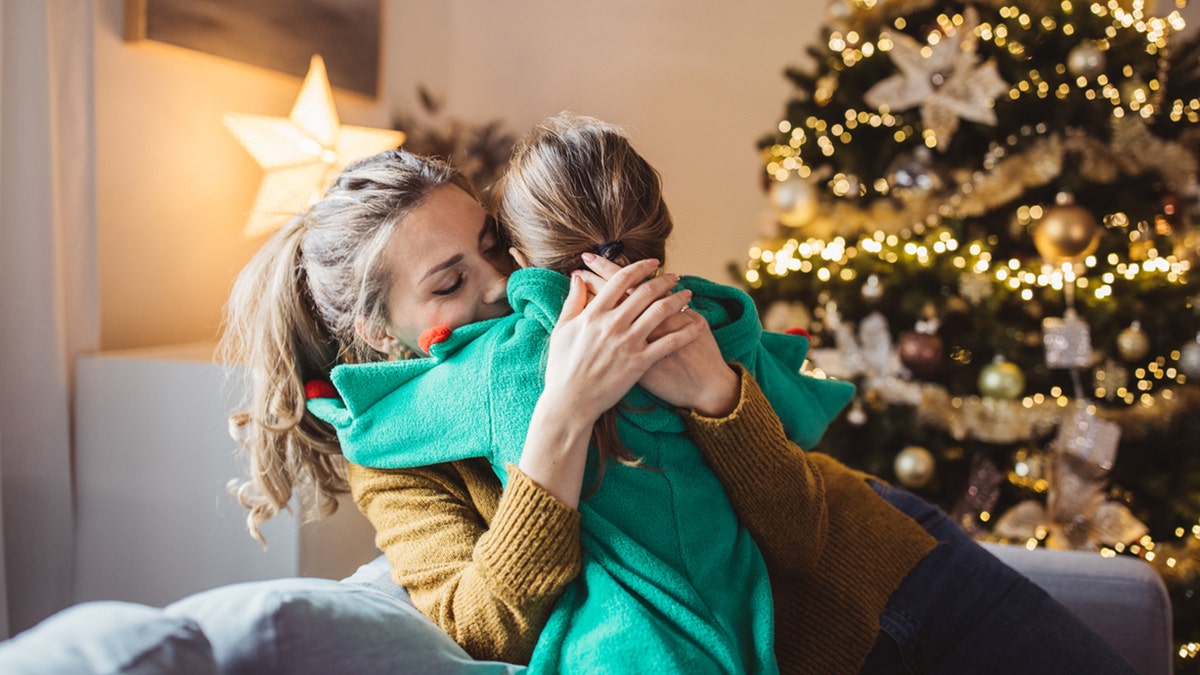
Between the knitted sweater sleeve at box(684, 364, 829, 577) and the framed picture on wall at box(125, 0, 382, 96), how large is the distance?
1.85 m

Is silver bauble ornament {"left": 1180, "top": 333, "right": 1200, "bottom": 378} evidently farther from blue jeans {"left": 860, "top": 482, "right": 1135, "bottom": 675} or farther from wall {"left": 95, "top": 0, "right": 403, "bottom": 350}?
wall {"left": 95, "top": 0, "right": 403, "bottom": 350}

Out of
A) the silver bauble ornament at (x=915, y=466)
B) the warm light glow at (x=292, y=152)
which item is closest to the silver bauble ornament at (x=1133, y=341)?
the silver bauble ornament at (x=915, y=466)

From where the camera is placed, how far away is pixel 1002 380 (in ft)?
6.73

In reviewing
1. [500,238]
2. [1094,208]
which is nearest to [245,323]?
[500,238]

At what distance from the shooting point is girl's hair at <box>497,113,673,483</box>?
0.92 m

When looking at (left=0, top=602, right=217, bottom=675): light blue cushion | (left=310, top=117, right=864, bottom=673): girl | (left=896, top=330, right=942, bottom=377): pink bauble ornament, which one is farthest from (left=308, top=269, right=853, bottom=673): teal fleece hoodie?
(left=896, top=330, right=942, bottom=377): pink bauble ornament

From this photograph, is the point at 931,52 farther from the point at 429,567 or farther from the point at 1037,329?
the point at 429,567

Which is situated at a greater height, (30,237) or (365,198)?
(365,198)

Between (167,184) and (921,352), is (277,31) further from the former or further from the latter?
(921,352)

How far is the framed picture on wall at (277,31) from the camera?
82.9 inches

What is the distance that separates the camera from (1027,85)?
6.89 ft

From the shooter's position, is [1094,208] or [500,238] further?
[1094,208]

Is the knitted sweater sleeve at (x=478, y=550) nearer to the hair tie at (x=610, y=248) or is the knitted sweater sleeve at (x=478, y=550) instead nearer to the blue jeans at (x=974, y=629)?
the hair tie at (x=610, y=248)

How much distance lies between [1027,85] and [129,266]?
2232mm
